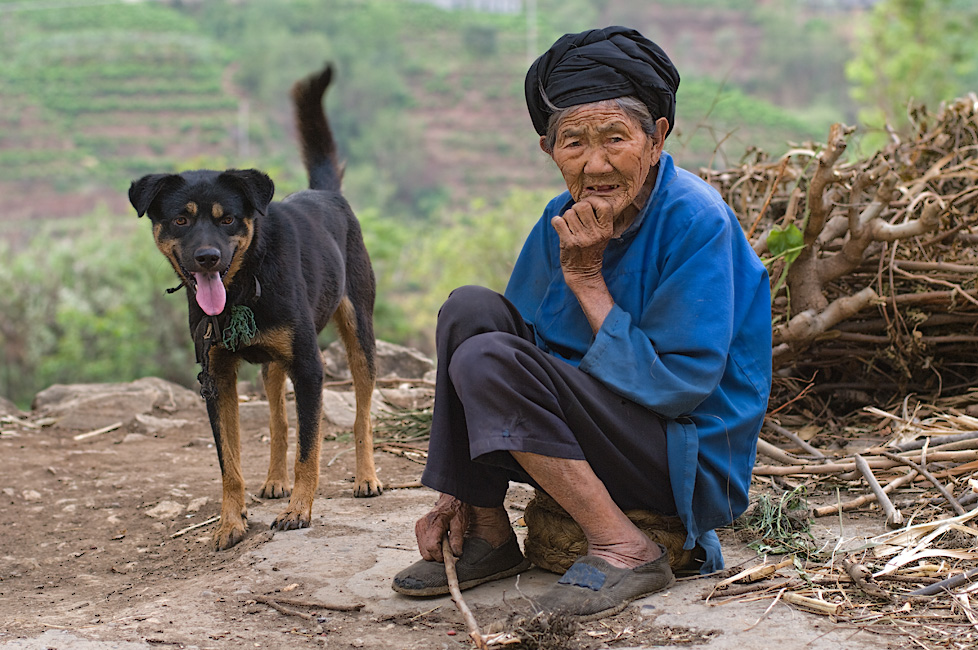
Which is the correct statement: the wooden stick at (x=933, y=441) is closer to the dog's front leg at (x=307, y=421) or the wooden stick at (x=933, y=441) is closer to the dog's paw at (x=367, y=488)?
the dog's paw at (x=367, y=488)

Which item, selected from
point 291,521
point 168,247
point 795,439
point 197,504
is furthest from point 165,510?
point 795,439

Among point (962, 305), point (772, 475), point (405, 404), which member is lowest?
point (405, 404)

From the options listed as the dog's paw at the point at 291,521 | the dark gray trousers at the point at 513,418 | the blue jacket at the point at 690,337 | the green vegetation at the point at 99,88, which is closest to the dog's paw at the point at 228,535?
the dog's paw at the point at 291,521

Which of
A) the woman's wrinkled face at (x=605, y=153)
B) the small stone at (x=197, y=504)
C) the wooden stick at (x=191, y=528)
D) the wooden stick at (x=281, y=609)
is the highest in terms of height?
the woman's wrinkled face at (x=605, y=153)

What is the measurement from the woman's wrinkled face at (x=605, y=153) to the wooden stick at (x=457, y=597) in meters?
1.12

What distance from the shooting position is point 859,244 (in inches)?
166

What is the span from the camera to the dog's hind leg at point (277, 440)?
4457mm

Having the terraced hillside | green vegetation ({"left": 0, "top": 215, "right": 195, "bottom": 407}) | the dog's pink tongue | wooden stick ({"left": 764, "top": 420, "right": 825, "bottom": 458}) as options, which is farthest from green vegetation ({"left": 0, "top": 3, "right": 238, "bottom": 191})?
wooden stick ({"left": 764, "top": 420, "right": 825, "bottom": 458})

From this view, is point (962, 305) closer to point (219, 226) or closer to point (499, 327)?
point (499, 327)

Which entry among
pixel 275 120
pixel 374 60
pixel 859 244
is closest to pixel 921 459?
pixel 859 244

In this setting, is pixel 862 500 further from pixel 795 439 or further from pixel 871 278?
pixel 871 278

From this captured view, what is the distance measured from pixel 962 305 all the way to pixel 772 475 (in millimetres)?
1411

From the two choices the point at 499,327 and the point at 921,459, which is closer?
the point at 499,327

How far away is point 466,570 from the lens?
2.78 metres
